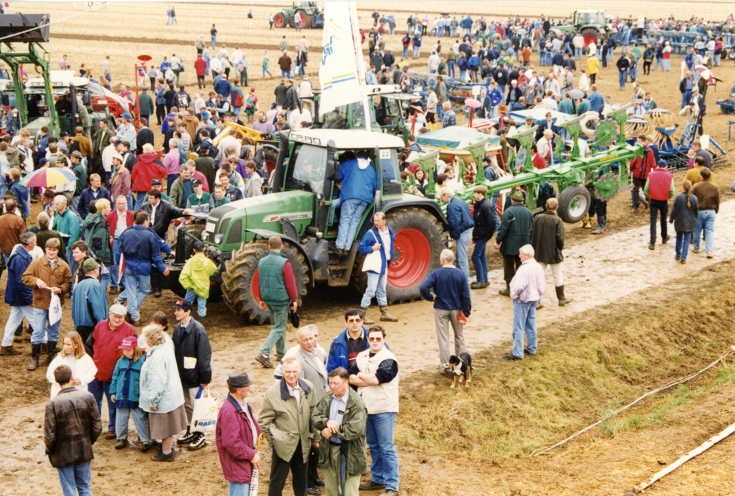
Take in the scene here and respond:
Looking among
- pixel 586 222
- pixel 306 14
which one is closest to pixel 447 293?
pixel 586 222

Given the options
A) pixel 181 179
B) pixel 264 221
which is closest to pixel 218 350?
pixel 264 221

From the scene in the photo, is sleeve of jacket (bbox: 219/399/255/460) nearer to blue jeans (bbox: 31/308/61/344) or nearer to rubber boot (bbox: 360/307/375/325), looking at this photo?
blue jeans (bbox: 31/308/61/344)

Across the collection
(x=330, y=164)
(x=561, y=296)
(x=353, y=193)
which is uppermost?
(x=330, y=164)

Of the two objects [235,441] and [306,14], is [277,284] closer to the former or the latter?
[235,441]

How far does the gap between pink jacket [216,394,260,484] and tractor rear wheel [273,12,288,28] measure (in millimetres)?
45477

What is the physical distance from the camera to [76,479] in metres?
7.57

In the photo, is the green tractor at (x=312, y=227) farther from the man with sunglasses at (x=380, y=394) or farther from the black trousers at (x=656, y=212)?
the black trousers at (x=656, y=212)

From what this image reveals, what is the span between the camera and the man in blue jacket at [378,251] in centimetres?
1177

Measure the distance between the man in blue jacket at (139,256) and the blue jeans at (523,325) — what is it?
4.40m

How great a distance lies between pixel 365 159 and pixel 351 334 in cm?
444

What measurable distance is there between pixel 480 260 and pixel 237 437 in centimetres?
745

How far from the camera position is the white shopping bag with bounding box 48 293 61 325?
1066cm

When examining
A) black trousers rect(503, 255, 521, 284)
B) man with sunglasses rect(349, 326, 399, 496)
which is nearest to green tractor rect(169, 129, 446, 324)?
black trousers rect(503, 255, 521, 284)

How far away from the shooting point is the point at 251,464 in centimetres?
725
